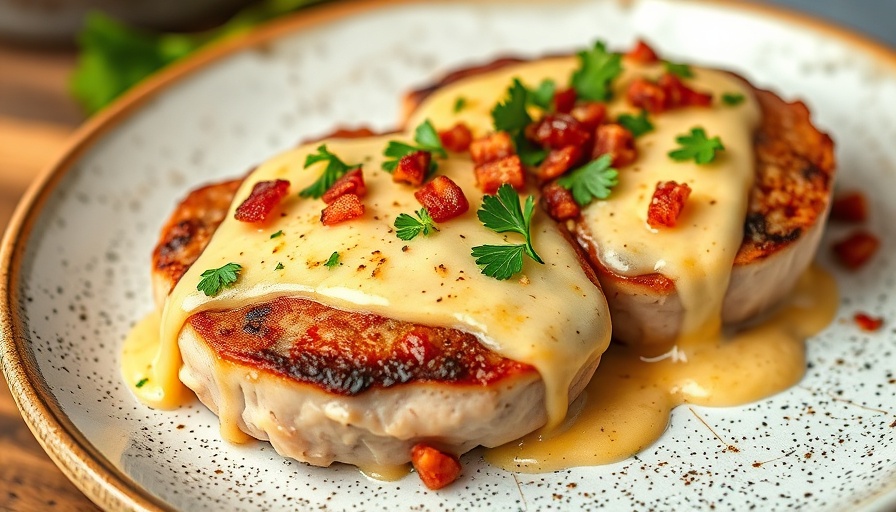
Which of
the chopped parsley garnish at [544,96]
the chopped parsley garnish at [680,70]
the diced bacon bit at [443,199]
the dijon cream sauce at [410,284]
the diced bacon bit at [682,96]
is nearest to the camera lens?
the dijon cream sauce at [410,284]

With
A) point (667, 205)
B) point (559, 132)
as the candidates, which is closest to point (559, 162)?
point (559, 132)

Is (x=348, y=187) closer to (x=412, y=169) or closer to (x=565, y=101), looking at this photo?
(x=412, y=169)

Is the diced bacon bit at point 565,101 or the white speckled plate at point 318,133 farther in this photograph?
the diced bacon bit at point 565,101

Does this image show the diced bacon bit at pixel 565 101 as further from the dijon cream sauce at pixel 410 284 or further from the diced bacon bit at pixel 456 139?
the dijon cream sauce at pixel 410 284

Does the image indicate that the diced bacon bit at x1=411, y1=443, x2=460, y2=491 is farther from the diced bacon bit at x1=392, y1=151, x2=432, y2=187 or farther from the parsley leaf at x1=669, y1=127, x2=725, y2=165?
the parsley leaf at x1=669, y1=127, x2=725, y2=165

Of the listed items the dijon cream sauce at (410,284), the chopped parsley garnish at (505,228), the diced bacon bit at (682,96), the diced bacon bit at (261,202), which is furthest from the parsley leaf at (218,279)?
the diced bacon bit at (682,96)

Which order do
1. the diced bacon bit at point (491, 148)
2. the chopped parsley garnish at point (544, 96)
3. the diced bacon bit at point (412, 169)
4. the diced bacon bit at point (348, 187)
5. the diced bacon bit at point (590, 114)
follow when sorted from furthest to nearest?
the chopped parsley garnish at point (544, 96) → the diced bacon bit at point (590, 114) → the diced bacon bit at point (491, 148) → the diced bacon bit at point (412, 169) → the diced bacon bit at point (348, 187)

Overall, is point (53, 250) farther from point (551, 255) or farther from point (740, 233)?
point (740, 233)
